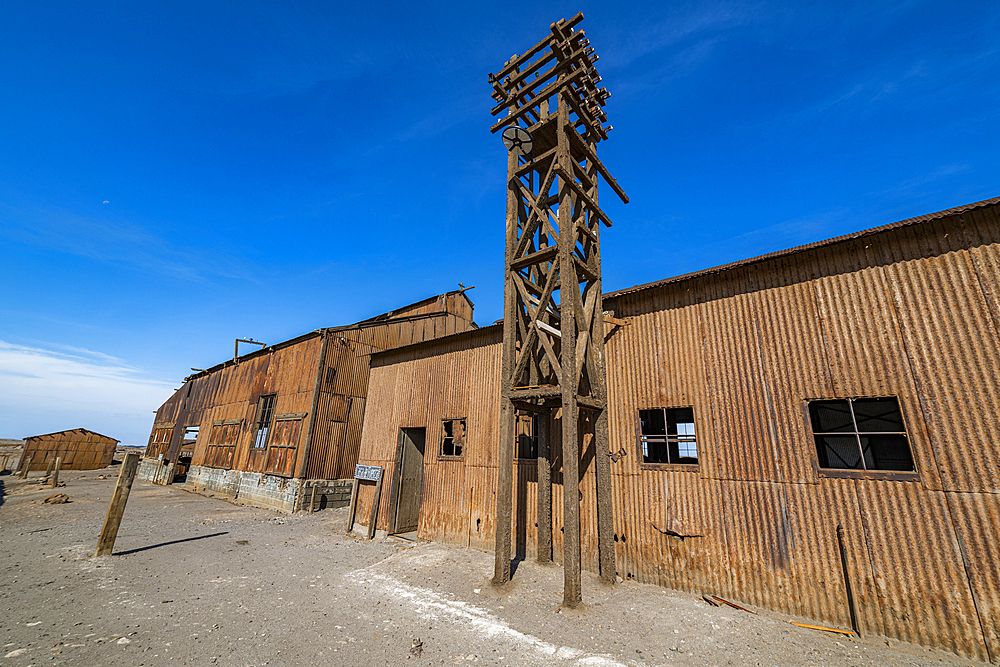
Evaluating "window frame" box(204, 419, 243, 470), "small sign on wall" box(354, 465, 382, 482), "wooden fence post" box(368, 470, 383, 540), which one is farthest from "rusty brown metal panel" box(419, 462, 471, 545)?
"window frame" box(204, 419, 243, 470)

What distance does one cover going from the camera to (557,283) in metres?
9.19

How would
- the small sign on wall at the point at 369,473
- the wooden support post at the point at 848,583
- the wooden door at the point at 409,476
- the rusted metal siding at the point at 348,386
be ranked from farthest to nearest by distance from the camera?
the rusted metal siding at the point at 348,386 → the small sign on wall at the point at 369,473 → the wooden door at the point at 409,476 → the wooden support post at the point at 848,583

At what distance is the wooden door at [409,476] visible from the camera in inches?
521

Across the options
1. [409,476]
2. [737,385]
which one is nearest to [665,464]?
[737,385]

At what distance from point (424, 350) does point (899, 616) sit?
12.5 m

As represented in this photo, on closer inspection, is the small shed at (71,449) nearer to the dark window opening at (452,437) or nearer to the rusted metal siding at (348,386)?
the rusted metal siding at (348,386)

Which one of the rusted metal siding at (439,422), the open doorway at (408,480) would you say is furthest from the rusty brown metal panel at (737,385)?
the open doorway at (408,480)

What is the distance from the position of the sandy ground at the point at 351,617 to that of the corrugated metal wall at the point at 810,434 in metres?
0.64

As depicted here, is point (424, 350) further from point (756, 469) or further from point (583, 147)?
point (756, 469)

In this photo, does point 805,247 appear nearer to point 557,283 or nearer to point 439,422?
point 557,283

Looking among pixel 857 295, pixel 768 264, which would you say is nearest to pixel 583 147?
pixel 768 264

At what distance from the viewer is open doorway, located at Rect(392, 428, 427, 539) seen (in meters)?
13.1

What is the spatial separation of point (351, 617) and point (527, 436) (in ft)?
18.4

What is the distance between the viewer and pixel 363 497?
46.2 ft
